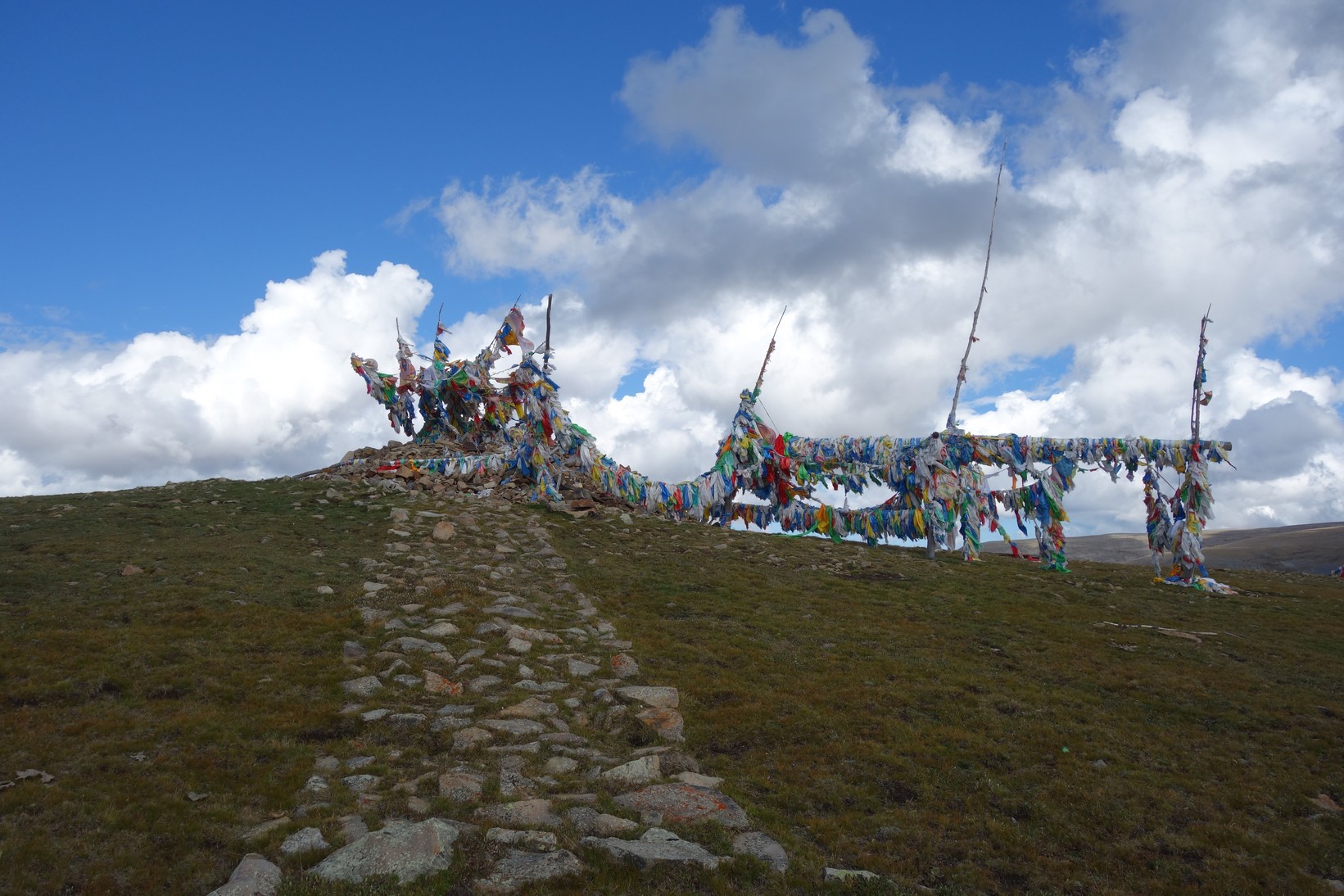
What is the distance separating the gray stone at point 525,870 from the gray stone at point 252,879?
1.53 metres

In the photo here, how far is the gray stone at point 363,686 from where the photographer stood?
32.4ft

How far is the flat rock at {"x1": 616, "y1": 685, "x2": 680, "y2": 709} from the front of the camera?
10.2 meters

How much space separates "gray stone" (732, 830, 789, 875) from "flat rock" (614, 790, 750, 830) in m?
0.22

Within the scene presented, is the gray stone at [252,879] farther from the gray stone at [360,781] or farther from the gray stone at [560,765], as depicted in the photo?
the gray stone at [560,765]

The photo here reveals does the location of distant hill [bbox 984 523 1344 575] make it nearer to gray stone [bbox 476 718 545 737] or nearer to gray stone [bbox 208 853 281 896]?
gray stone [bbox 476 718 545 737]

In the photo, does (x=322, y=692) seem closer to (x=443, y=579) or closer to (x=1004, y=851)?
(x=443, y=579)

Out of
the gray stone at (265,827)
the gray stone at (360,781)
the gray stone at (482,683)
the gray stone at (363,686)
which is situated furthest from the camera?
the gray stone at (482,683)

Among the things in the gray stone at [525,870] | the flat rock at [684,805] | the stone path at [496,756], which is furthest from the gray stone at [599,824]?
the gray stone at [525,870]

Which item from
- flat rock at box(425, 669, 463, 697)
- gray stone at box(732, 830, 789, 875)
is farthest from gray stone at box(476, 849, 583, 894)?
flat rock at box(425, 669, 463, 697)

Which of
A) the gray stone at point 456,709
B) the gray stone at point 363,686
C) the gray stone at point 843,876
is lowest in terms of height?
the gray stone at point 843,876

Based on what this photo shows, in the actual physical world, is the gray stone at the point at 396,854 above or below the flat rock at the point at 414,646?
below

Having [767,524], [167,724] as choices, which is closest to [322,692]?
[167,724]

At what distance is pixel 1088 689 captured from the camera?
11.8 m

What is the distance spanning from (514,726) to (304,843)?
311cm
